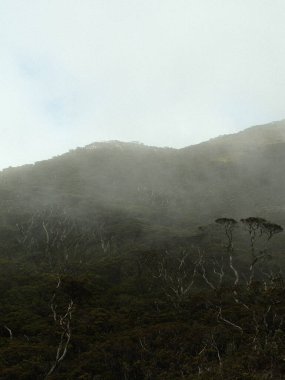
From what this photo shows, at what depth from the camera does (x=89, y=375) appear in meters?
21.4

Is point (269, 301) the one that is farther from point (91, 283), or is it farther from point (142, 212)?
point (142, 212)

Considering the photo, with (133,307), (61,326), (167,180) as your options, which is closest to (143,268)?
(133,307)

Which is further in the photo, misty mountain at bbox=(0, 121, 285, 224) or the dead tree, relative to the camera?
misty mountain at bbox=(0, 121, 285, 224)

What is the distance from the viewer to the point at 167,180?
8706cm

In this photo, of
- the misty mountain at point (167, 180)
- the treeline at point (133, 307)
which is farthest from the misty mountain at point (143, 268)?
the misty mountain at point (167, 180)

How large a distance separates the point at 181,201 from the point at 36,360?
5296cm

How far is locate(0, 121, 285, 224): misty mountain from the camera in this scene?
68.8m

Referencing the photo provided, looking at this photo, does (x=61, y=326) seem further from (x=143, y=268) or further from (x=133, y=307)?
(x=143, y=268)

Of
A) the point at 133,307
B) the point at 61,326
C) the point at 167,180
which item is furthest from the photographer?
the point at 167,180

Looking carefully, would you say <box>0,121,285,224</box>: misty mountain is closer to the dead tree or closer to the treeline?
the treeline

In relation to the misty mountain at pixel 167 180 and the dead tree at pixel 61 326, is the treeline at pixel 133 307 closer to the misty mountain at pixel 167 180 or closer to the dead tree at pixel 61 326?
the dead tree at pixel 61 326

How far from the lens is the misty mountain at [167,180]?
68812 mm

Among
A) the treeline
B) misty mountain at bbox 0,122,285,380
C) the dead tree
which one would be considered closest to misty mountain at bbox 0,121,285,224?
misty mountain at bbox 0,122,285,380

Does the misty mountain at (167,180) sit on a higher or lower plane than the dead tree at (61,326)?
higher
